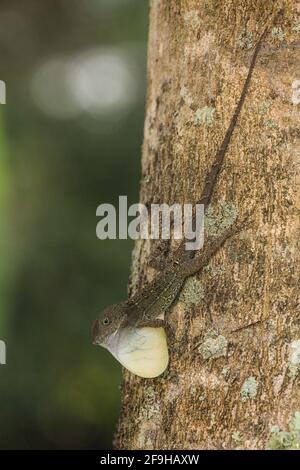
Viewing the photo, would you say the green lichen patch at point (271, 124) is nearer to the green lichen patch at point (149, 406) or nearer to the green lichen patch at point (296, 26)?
the green lichen patch at point (296, 26)

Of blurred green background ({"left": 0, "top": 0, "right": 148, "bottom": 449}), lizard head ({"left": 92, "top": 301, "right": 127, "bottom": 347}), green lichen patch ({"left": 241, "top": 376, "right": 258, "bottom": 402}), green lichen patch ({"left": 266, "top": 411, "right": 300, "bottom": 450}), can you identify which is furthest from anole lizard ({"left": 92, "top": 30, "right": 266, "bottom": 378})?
blurred green background ({"left": 0, "top": 0, "right": 148, "bottom": 449})

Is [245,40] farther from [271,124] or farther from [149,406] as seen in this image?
[149,406]

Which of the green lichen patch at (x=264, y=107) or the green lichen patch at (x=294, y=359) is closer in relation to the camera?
the green lichen patch at (x=294, y=359)

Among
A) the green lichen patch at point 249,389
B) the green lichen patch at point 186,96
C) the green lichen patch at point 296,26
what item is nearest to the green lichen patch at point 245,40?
the green lichen patch at point 296,26

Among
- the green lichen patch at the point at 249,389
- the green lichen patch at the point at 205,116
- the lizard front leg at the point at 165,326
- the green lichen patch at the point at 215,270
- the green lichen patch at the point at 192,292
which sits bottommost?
the green lichen patch at the point at 249,389

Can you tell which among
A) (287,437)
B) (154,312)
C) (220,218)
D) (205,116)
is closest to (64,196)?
(154,312)

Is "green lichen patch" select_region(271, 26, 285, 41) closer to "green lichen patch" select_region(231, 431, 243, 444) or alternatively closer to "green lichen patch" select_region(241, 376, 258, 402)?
"green lichen patch" select_region(241, 376, 258, 402)
